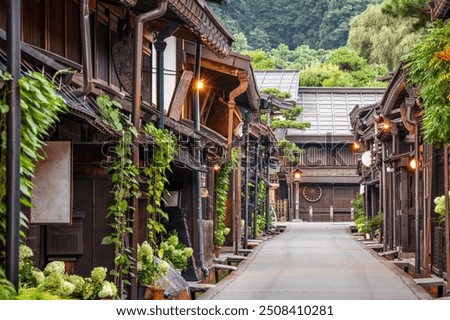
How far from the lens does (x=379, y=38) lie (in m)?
87.6

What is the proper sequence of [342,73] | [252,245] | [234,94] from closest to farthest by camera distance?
[234,94] → [252,245] → [342,73]

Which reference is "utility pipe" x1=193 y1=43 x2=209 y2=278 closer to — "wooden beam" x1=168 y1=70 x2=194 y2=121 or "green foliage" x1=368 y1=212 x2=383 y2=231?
"wooden beam" x1=168 y1=70 x2=194 y2=121

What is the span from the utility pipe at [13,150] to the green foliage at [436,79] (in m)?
8.81

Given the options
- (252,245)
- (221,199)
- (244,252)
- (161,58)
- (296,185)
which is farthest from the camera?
(296,185)

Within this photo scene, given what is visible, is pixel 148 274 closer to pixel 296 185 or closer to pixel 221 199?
pixel 221 199

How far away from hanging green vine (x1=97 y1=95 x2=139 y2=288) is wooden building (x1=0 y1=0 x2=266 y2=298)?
18cm

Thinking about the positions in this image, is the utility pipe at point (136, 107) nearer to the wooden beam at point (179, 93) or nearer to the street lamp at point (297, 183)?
the wooden beam at point (179, 93)

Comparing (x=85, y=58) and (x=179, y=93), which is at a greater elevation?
(x=179, y=93)

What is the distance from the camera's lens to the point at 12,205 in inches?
375

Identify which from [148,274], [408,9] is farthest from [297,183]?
[148,274]

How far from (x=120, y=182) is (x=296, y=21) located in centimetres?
11548
